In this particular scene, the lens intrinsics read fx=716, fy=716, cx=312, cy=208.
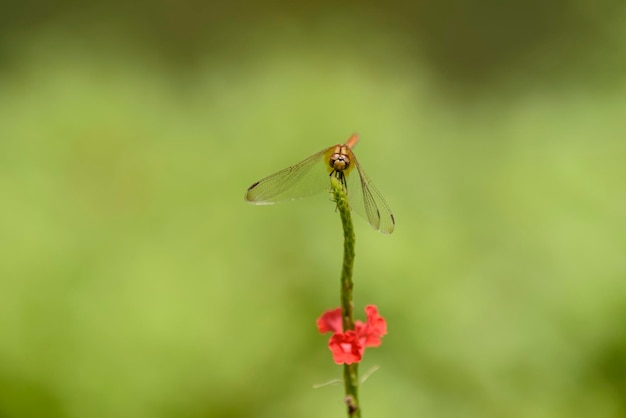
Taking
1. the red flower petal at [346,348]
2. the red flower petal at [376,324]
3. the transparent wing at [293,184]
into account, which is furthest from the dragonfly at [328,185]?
the red flower petal at [346,348]

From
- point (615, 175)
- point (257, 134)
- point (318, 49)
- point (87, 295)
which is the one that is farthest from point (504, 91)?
point (87, 295)

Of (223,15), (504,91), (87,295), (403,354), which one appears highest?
(223,15)

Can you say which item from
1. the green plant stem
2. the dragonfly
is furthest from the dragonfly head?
the green plant stem

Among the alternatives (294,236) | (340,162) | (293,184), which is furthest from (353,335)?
(294,236)

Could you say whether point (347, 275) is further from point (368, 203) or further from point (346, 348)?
point (368, 203)

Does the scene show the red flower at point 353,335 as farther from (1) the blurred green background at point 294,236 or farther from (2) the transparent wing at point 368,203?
(1) the blurred green background at point 294,236

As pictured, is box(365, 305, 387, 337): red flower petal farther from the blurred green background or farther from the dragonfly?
the blurred green background

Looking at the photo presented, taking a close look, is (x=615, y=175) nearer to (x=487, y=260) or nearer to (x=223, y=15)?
(x=487, y=260)
